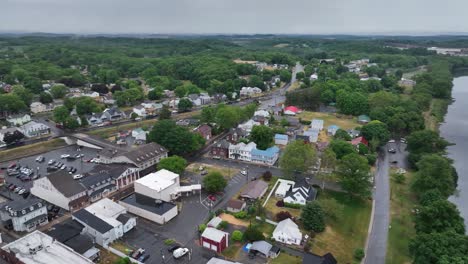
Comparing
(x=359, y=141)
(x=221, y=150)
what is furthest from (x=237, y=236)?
(x=359, y=141)

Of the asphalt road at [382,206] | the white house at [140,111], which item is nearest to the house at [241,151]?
the asphalt road at [382,206]

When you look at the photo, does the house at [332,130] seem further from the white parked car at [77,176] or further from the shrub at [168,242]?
the white parked car at [77,176]

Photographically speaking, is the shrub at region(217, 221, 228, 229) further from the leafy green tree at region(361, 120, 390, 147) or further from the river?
the leafy green tree at region(361, 120, 390, 147)

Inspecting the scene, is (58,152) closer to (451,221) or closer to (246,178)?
Result: (246,178)

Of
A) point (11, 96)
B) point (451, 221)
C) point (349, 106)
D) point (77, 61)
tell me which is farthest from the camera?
point (77, 61)

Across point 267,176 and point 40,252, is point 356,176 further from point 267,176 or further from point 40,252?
point 40,252

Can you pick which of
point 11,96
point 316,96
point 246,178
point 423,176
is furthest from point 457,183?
point 11,96

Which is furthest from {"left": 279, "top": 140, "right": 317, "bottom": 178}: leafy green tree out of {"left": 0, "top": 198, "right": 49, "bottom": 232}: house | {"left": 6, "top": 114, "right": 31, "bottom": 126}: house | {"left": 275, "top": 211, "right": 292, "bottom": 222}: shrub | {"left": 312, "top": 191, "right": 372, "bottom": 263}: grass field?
{"left": 6, "top": 114, "right": 31, "bottom": 126}: house
